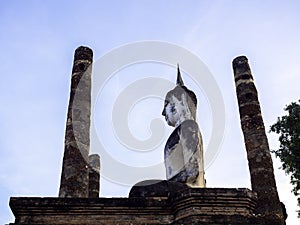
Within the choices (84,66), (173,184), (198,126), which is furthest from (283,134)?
(173,184)

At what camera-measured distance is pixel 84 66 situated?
11.3 metres

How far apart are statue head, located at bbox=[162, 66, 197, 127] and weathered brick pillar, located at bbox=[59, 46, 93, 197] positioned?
333 centimetres

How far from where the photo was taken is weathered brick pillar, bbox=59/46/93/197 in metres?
9.34

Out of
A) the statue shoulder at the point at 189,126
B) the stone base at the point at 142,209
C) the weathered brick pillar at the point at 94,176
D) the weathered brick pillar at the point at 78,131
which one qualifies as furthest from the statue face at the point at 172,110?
the weathered brick pillar at the point at 94,176

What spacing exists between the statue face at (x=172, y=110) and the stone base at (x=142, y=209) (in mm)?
2462

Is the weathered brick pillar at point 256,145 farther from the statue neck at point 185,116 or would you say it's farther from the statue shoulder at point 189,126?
the statue shoulder at point 189,126

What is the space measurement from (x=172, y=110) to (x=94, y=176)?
5.79 m

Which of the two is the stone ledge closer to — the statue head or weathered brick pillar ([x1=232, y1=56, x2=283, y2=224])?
the statue head

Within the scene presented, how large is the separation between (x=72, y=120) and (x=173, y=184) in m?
5.35

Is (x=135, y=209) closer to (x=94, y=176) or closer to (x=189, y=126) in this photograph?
(x=189, y=126)

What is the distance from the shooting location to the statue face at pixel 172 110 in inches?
274

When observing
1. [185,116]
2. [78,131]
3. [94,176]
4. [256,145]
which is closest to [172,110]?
[185,116]

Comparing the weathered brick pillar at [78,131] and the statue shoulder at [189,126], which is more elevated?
the weathered brick pillar at [78,131]

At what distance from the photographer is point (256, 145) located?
424 inches
